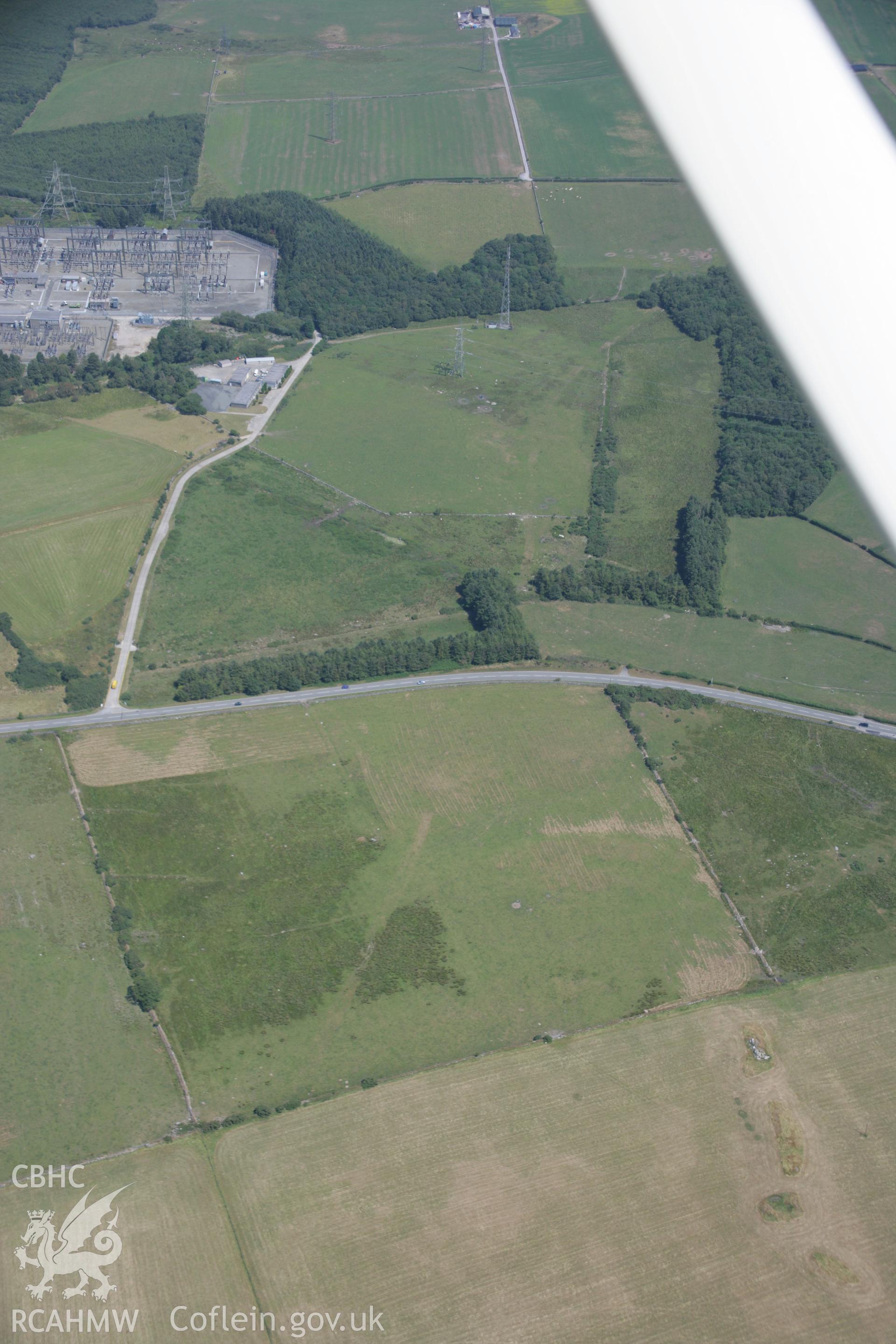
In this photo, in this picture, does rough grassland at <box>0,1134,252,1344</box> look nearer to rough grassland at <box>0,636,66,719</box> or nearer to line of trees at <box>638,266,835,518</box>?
rough grassland at <box>0,636,66,719</box>

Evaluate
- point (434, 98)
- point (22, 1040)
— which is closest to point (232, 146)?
point (434, 98)

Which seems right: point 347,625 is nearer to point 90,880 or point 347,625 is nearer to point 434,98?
point 90,880

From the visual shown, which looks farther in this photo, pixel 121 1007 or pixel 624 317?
pixel 624 317

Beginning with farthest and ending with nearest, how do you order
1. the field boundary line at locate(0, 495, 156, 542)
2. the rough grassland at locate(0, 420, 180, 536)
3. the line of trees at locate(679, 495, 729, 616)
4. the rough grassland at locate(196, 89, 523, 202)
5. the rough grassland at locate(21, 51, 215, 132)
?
1. the rough grassland at locate(21, 51, 215, 132)
2. the rough grassland at locate(196, 89, 523, 202)
3. the rough grassland at locate(0, 420, 180, 536)
4. the field boundary line at locate(0, 495, 156, 542)
5. the line of trees at locate(679, 495, 729, 616)

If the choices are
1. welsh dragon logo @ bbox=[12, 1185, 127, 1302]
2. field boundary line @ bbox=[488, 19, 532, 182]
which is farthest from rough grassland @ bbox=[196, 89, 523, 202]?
welsh dragon logo @ bbox=[12, 1185, 127, 1302]

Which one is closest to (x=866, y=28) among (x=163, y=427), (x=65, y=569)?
(x=65, y=569)

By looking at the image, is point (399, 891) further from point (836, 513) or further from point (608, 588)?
point (836, 513)

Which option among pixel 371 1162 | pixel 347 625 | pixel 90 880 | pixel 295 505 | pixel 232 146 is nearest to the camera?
pixel 371 1162
